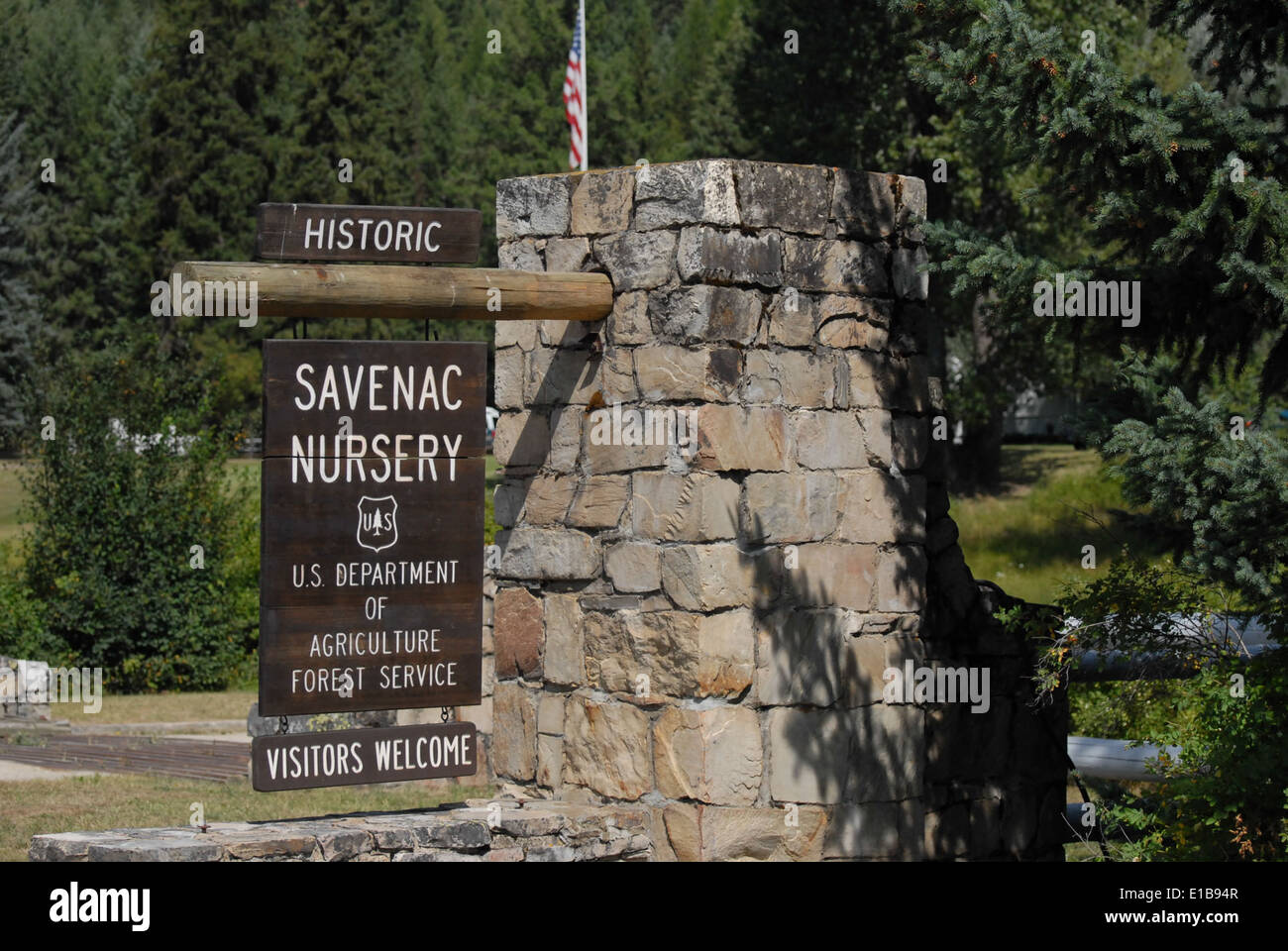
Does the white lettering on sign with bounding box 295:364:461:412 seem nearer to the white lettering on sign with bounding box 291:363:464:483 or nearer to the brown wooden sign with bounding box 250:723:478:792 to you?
the white lettering on sign with bounding box 291:363:464:483

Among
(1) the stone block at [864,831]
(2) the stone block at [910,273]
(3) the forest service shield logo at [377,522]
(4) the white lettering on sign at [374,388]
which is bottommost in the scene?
(1) the stone block at [864,831]

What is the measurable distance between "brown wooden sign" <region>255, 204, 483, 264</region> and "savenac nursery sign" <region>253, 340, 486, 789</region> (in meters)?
0.38

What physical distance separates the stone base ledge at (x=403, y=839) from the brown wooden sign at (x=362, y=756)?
0.66 feet

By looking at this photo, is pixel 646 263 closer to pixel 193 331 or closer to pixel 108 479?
pixel 108 479

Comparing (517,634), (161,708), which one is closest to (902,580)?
(517,634)

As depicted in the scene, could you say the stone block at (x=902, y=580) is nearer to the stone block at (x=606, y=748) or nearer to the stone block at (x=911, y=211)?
the stone block at (x=606, y=748)

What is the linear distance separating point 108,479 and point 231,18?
80.1 feet

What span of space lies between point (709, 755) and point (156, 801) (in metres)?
4.21

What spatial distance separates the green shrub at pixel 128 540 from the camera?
16797 mm

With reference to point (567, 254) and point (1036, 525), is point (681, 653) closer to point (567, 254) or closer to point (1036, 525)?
point (567, 254)

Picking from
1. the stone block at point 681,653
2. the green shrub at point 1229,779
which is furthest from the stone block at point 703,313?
the green shrub at point 1229,779

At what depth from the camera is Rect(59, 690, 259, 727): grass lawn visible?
14289 mm

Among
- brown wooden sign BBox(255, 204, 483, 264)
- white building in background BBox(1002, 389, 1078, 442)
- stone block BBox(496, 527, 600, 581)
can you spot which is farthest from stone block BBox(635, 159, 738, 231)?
white building in background BBox(1002, 389, 1078, 442)
